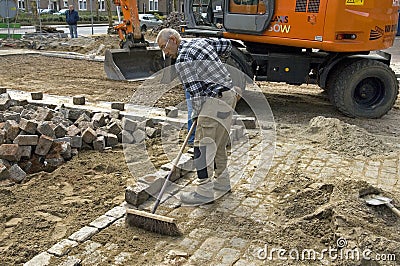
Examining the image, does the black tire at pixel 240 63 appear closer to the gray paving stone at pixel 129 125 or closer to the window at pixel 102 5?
the gray paving stone at pixel 129 125

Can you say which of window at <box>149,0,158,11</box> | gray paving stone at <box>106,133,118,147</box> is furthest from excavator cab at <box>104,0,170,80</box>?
window at <box>149,0,158,11</box>

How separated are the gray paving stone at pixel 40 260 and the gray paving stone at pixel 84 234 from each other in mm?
311

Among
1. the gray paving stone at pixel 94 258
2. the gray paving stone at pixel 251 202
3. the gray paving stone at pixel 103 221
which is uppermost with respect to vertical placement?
the gray paving stone at pixel 103 221

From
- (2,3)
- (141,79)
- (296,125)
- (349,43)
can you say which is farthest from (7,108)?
(2,3)

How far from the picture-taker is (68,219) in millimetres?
4445

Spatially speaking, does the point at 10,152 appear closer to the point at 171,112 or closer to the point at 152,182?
the point at 152,182

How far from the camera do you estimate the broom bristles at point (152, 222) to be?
162 inches

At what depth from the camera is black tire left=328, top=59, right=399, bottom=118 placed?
27.3 feet

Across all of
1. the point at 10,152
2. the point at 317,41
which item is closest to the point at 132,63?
the point at 317,41

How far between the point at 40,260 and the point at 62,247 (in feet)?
0.77

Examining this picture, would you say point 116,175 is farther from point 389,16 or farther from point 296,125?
point 389,16

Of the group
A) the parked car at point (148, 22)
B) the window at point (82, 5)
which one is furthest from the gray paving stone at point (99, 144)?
the window at point (82, 5)

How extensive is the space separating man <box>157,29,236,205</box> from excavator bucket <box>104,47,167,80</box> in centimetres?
666

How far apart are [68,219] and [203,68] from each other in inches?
81.1
